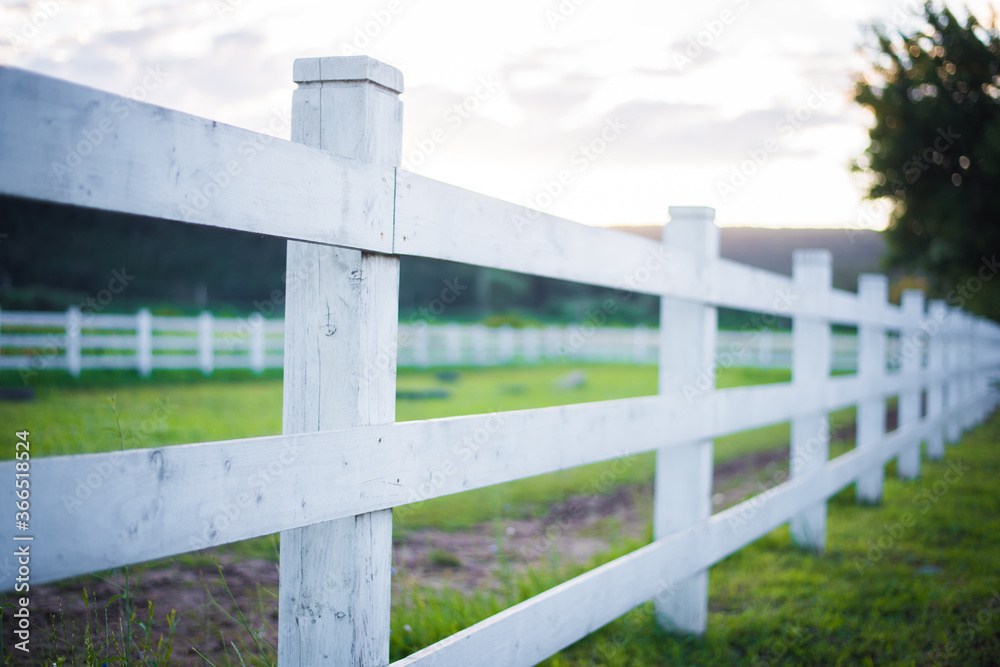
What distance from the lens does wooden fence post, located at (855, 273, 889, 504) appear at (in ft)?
15.9

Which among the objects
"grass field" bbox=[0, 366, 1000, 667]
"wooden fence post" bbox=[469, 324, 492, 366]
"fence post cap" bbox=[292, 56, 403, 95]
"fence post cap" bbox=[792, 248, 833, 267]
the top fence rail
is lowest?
"grass field" bbox=[0, 366, 1000, 667]

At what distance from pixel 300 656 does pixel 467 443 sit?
53 cm

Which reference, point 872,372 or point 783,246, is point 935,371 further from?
point 783,246

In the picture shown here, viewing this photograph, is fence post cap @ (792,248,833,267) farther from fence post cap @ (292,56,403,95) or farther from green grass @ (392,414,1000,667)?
fence post cap @ (292,56,403,95)

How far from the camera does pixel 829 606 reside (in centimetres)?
300

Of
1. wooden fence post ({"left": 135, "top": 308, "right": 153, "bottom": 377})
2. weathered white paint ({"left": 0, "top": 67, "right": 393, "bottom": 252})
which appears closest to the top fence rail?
weathered white paint ({"left": 0, "top": 67, "right": 393, "bottom": 252})

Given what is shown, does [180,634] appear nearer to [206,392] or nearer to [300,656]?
[300,656]

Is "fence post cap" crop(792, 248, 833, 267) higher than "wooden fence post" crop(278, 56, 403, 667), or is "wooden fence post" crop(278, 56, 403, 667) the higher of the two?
"fence post cap" crop(792, 248, 833, 267)

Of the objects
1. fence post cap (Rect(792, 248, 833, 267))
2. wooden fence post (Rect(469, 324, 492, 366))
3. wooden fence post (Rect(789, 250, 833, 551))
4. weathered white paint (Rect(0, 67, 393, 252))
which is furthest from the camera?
wooden fence post (Rect(469, 324, 492, 366))

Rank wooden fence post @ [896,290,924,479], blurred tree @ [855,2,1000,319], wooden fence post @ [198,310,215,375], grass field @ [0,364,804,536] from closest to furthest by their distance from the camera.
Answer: grass field @ [0,364,804,536], wooden fence post @ [896,290,924,479], blurred tree @ [855,2,1000,319], wooden fence post @ [198,310,215,375]

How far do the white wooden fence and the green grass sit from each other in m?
0.46

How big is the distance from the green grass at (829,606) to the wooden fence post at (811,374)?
16 centimetres

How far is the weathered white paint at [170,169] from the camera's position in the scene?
0.85 meters

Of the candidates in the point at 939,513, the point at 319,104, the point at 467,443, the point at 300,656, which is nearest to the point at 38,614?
the point at 300,656
